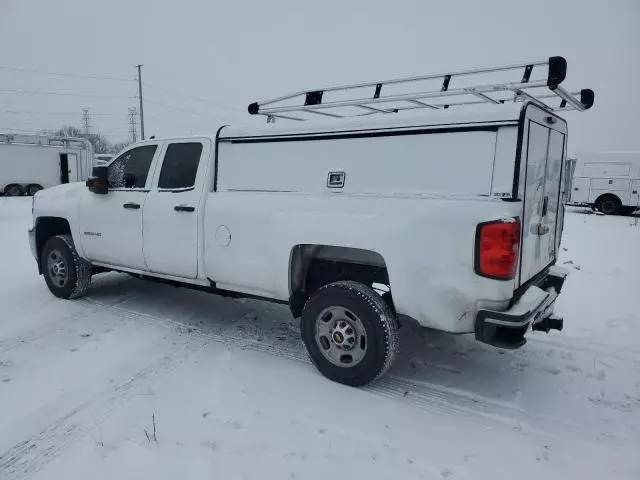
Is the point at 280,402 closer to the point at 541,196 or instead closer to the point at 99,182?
the point at 541,196

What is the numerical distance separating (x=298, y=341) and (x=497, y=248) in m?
2.44

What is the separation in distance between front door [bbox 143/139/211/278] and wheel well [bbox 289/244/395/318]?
1156 millimetres

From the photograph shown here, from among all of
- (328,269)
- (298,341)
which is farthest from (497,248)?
(298,341)

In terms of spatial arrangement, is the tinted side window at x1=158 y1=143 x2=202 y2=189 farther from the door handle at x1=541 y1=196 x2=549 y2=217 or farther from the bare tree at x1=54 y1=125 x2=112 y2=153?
the bare tree at x1=54 y1=125 x2=112 y2=153

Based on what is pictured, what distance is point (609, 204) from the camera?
1958cm

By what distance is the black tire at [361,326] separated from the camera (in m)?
3.55

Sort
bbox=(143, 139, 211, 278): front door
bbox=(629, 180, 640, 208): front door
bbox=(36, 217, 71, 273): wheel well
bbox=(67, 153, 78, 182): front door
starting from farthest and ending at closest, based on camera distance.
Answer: bbox=(67, 153, 78, 182): front door < bbox=(629, 180, 640, 208): front door < bbox=(36, 217, 71, 273): wheel well < bbox=(143, 139, 211, 278): front door

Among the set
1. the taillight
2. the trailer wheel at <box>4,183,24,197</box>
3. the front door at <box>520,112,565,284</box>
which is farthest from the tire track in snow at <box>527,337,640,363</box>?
the trailer wheel at <box>4,183,24,197</box>

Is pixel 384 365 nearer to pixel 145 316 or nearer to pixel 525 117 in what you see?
pixel 525 117

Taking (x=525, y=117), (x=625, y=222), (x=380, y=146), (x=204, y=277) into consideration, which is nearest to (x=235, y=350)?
(x=204, y=277)

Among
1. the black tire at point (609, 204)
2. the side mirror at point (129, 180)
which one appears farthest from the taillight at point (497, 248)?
the black tire at point (609, 204)

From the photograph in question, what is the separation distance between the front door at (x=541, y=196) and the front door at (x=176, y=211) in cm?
296

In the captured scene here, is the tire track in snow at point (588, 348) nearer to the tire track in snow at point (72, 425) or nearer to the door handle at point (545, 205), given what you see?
the door handle at point (545, 205)

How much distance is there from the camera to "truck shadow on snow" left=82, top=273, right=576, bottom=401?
402cm
